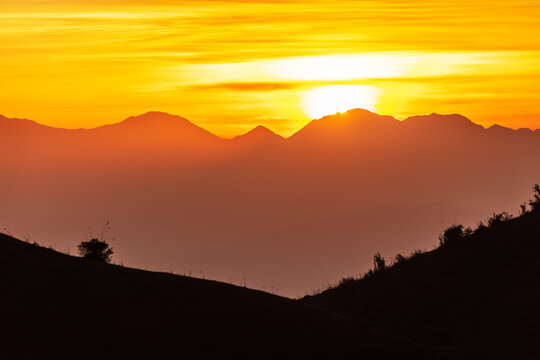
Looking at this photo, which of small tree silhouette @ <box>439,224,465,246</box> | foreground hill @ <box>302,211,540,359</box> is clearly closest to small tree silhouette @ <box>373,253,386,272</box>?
foreground hill @ <box>302,211,540,359</box>

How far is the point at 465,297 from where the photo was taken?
1569 inches

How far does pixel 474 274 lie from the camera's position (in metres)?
42.1

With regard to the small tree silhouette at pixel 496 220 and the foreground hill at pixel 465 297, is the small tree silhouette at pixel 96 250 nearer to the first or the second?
the foreground hill at pixel 465 297

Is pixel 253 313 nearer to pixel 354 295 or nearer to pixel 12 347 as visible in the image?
pixel 12 347

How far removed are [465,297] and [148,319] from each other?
16320mm

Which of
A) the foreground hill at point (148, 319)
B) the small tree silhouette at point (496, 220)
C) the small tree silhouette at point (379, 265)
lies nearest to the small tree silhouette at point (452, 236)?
the small tree silhouette at point (496, 220)

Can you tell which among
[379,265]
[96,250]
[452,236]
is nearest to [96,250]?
[96,250]

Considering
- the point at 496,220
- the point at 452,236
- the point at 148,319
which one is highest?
the point at 496,220

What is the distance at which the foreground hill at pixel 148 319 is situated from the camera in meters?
26.4

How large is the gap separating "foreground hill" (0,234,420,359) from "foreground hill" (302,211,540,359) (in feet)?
15.4

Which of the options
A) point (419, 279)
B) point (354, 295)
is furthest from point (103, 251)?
point (419, 279)

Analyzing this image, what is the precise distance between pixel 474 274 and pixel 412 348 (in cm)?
1345

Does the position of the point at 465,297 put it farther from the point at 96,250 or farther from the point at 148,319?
the point at 148,319

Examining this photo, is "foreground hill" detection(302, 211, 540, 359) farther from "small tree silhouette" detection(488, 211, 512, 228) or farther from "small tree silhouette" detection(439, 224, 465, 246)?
"small tree silhouette" detection(439, 224, 465, 246)
